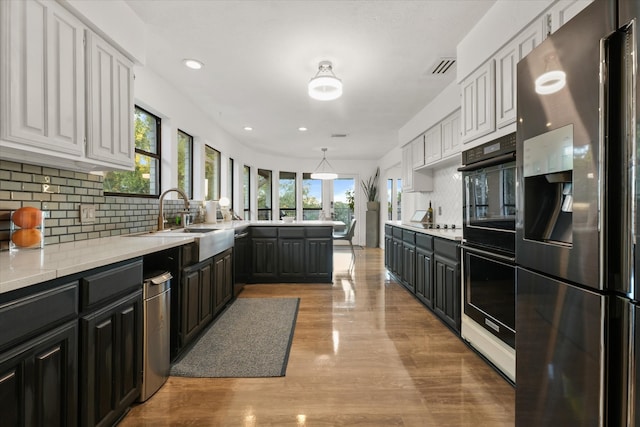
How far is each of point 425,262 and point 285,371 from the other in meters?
1.95

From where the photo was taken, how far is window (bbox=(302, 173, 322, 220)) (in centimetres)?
926

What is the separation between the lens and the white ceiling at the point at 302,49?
2336mm

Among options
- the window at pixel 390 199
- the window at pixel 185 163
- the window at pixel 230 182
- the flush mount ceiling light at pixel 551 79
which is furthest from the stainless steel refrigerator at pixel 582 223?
the window at pixel 390 199

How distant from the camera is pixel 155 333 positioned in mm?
1881

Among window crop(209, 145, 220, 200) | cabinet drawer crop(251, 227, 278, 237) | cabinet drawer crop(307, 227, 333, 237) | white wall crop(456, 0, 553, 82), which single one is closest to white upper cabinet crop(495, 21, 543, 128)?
white wall crop(456, 0, 553, 82)

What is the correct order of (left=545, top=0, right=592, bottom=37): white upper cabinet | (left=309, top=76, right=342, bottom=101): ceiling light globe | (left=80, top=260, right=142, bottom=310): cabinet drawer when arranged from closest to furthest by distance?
(left=80, top=260, right=142, bottom=310): cabinet drawer → (left=545, top=0, right=592, bottom=37): white upper cabinet → (left=309, top=76, right=342, bottom=101): ceiling light globe

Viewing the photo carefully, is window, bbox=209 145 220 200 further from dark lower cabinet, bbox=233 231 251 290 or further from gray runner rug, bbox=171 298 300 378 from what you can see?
gray runner rug, bbox=171 298 300 378

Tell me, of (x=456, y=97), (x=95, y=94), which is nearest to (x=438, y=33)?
(x=456, y=97)

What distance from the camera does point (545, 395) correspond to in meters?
1.20

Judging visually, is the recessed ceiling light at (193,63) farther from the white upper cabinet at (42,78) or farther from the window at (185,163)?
the white upper cabinet at (42,78)

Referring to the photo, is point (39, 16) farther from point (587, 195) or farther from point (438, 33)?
point (438, 33)

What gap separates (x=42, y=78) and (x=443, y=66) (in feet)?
10.6

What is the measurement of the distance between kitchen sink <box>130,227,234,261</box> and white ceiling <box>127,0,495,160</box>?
170 cm

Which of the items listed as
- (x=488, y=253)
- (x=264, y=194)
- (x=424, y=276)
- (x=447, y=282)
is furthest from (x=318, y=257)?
(x=264, y=194)
